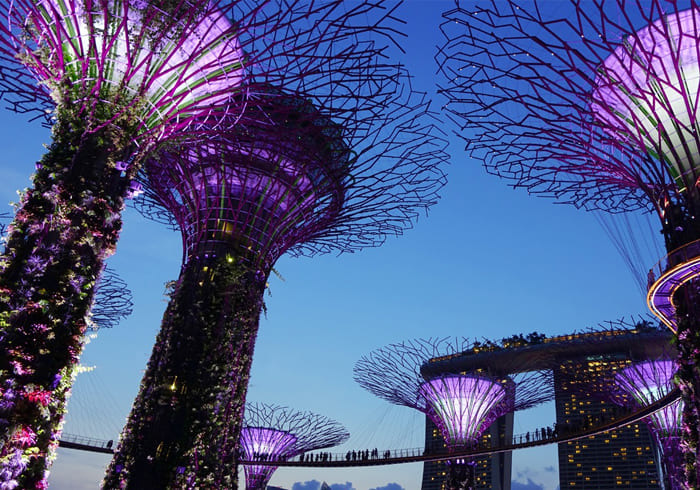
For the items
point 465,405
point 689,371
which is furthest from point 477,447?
point 689,371

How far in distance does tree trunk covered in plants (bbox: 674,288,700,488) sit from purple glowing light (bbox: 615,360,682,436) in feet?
46.5

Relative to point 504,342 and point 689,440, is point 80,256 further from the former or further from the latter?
point 504,342

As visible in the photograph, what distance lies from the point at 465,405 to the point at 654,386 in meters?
8.18

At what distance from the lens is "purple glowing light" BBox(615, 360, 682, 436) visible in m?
23.6

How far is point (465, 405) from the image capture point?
2680 cm

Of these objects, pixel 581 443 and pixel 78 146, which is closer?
pixel 78 146

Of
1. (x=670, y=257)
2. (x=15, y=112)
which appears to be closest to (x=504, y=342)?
(x=670, y=257)

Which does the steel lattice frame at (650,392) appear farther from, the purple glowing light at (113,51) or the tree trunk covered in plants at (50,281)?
the tree trunk covered in plants at (50,281)

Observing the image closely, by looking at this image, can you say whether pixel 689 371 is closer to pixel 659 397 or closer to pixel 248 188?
pixel 248 188

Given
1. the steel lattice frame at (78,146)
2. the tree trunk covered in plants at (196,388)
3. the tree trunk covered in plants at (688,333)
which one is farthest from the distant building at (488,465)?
the steel lattice frame at (78,146)

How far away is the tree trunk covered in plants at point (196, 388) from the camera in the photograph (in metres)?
11.8

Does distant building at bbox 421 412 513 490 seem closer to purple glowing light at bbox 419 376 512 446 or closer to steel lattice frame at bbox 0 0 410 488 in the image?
purple glowing light at bbox 419 376 512 446

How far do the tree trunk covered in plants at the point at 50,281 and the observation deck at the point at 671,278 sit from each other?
10.2 meters

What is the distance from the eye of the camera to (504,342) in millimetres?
59906
